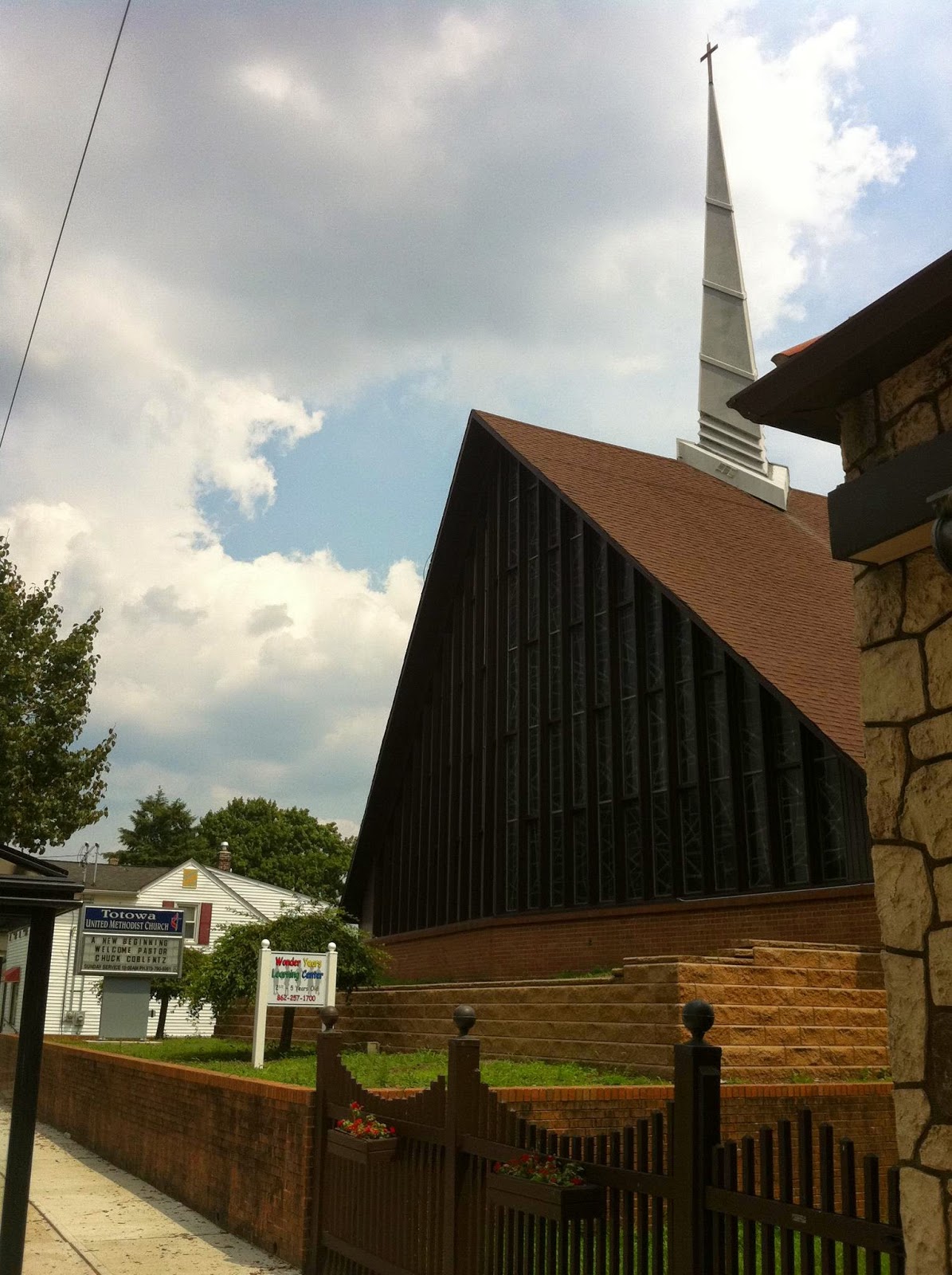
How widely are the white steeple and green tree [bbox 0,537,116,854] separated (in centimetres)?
1484

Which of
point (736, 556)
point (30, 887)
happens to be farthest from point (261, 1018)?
point (736, 556)

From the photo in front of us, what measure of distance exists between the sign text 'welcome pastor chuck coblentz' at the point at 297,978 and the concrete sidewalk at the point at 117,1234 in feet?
8.15

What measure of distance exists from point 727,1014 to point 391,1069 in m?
3.56

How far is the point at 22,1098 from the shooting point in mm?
6602

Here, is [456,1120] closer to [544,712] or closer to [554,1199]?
[554,1199]

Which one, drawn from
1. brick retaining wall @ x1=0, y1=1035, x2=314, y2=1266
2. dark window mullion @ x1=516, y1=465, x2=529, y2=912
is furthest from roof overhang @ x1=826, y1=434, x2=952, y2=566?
dark window mullion @ x1=516, y1=465, x2=529, y2=912

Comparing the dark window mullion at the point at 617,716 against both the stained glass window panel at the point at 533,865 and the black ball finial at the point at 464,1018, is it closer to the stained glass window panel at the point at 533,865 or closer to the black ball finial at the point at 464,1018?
the stained glass window panel at the point at 533,865

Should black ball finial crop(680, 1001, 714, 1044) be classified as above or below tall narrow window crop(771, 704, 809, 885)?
below

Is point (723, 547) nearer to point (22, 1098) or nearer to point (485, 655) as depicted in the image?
point (485, 655)

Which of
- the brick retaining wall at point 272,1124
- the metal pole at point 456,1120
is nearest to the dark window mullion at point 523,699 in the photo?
the brick retaining wall at point 272,1124

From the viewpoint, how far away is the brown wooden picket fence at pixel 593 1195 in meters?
3.88

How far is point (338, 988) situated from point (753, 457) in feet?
A: 53.6

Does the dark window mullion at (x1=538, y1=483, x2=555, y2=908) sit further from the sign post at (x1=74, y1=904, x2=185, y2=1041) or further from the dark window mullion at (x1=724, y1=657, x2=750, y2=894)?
the sign post at (x1=74, y1=904, x2=185, y2=1041)

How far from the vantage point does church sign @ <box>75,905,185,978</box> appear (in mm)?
17516
